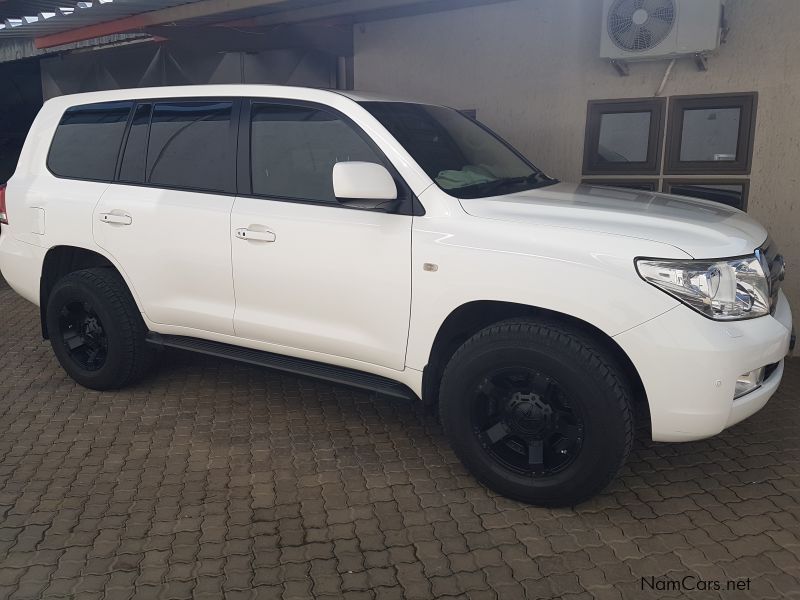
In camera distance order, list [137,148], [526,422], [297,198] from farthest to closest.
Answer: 1. [137,148]
2. [297,198]
3. [526,422]

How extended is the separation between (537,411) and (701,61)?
3.79 metres

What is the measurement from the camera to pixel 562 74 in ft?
20.2

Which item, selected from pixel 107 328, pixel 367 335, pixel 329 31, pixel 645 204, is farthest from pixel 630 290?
pixel 329 31

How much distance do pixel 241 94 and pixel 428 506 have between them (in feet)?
8.26

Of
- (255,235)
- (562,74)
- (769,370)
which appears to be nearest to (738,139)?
(562,74)

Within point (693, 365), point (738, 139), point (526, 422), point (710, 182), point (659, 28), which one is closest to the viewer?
point (693, 365)

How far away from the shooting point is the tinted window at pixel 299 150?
369 centimetres

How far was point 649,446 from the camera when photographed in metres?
3.94

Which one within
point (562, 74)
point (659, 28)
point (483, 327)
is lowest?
point (483, 327)

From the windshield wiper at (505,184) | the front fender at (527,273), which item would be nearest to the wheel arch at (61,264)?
the front fender at (527,273)

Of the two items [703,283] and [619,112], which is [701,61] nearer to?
[619,112]

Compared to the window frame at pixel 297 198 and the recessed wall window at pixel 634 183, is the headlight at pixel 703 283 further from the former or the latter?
the recessed wall window at pixel 634 183

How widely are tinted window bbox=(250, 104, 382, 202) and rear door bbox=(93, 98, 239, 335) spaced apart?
175mm

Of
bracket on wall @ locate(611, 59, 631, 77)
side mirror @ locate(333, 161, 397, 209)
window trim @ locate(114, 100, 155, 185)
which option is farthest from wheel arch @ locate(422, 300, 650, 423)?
bracket on wall @ locate(611, 59, 631, 77)
